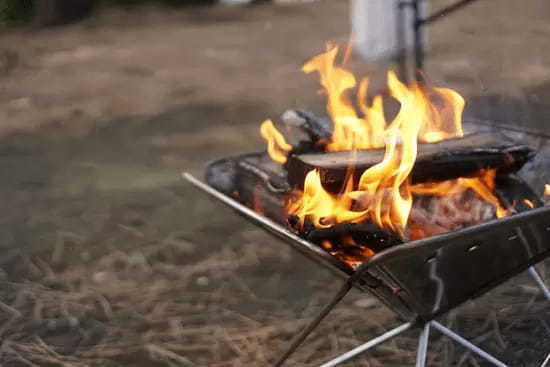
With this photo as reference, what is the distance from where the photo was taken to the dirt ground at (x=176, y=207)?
109 inches

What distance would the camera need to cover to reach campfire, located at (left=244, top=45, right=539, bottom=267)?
6.44 ft

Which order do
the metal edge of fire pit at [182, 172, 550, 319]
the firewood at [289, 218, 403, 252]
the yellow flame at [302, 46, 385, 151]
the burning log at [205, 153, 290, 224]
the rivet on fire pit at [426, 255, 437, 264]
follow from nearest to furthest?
1. the metal edge of fire pit at [182, 172, 550, 319]
2. the rivet on fire pit at [426, 255, 437, 264]
3. the firewood at [289, 218, 403, 252]
4. the burning log at [205, 153, 290, 224]
5. the yellow flame at [302, 46, 385, 151]

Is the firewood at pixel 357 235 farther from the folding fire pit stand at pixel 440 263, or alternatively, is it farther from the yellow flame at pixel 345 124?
the yellow flame at pixel 345 124

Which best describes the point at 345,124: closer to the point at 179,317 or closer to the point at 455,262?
the point at 455,262

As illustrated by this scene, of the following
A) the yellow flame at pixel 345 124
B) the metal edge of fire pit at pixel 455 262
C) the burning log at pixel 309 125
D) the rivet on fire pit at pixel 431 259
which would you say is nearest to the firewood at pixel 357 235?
the metal edge of fire pit at pixel 455 262

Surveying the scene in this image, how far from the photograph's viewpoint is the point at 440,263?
1754mm

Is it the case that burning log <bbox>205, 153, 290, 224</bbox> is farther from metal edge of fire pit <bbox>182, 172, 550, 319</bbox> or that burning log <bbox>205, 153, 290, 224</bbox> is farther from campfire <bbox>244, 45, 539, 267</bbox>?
metal edge of fire pit <bbox>182, 172, 550, 319</bbox>

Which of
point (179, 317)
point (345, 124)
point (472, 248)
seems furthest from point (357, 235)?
point (179, 317)

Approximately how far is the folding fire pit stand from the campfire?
0.44ft

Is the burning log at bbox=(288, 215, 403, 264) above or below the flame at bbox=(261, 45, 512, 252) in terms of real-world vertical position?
below

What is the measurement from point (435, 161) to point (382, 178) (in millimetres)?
197

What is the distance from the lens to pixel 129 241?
3.61m

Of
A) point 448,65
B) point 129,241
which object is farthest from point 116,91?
point 129,241

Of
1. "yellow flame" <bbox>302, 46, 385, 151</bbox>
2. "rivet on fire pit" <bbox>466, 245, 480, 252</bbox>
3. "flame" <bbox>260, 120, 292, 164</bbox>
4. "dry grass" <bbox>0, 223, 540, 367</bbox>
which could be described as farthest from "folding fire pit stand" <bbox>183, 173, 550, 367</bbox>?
"dry grass" <bbox>0, 223, 540, 367</bbox>
